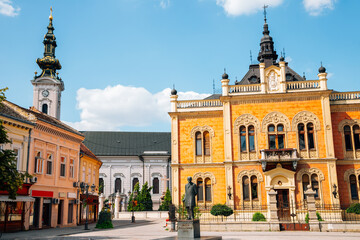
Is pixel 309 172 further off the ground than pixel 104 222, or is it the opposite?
pixel 309 172

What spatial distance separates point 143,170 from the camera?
201 ft

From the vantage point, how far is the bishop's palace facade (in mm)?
31625

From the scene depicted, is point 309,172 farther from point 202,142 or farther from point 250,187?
point 202,142

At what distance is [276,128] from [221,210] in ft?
28.4

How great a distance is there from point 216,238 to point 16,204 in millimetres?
14552

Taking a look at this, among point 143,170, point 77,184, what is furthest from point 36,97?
point 77,184

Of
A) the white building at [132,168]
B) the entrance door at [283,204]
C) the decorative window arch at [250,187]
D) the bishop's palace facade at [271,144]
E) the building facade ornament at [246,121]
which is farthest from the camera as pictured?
the white building at [132,168]

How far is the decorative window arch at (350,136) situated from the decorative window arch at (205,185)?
38.7ft

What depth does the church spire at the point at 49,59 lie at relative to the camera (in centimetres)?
5950

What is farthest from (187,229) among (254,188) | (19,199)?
(254,188)

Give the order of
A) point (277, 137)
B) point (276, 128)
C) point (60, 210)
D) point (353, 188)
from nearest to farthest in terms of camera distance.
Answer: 1. point (60, 210)
2. point (353, 188)
3. point (277, 137)
4. point (276, 128)

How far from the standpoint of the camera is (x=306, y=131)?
1278 inches

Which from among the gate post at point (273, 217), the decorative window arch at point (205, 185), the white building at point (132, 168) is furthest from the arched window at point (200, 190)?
the white building at point (132, 168)

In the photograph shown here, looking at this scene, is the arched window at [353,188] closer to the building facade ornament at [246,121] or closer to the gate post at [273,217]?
the building facade ornament at [246,121]
